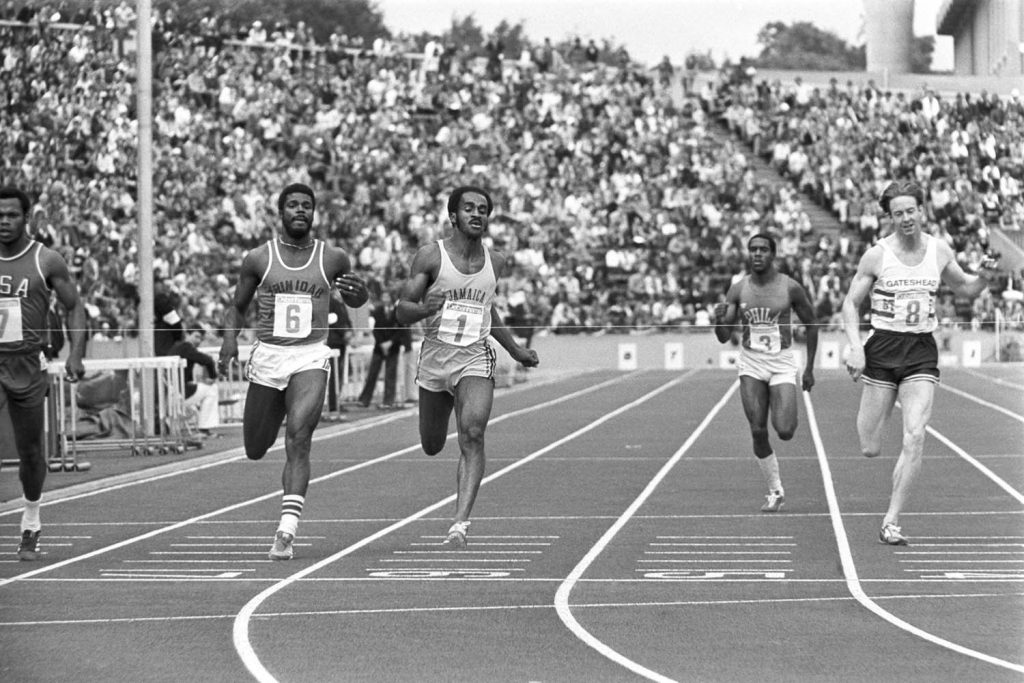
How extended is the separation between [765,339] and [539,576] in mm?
4217

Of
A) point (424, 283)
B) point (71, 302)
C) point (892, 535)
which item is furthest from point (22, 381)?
point (892, 535)

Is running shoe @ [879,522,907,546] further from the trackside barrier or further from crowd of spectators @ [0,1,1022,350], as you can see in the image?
crowd of spectators @ [0,1,1022,350]

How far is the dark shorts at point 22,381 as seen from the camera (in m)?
10.7

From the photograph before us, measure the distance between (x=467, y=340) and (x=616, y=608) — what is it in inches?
106

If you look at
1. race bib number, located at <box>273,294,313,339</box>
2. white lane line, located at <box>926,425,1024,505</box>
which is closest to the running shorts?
race bib number, located at <box>273,294,313,339</box>

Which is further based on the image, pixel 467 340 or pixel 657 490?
pixel 657 490

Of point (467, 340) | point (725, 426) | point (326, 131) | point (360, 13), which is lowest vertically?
point (725, 426)

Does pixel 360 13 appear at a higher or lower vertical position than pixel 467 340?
higher

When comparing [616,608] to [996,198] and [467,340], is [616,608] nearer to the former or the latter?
[467,340]


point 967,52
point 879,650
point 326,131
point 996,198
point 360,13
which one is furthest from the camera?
point 967,52

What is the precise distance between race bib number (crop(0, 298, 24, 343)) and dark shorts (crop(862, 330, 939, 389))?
15.5 feet

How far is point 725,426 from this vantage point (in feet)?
73.3

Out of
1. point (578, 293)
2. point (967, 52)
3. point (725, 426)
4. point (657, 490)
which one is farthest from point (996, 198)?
point (657, 490)

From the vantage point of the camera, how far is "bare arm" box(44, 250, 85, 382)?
10.8 metres
